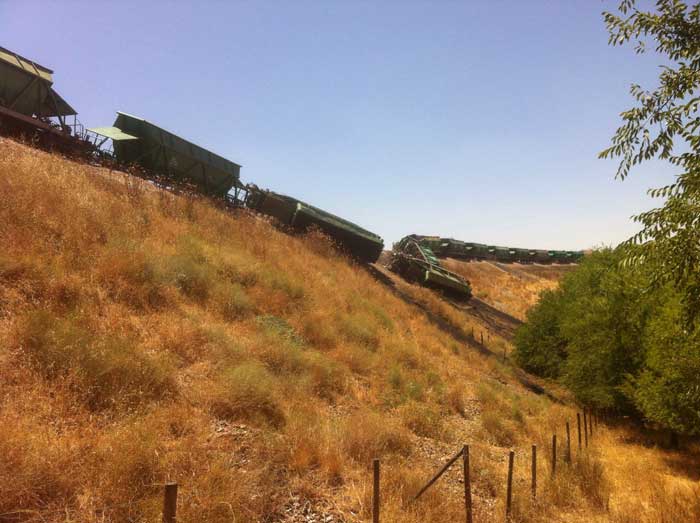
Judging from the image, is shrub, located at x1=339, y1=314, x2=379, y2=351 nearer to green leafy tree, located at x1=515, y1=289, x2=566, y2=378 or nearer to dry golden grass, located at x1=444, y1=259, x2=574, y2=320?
green leafy tree, located at x1=515, y1=289, x2=566, y2=378

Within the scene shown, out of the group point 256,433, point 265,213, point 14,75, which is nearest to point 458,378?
point 256,433

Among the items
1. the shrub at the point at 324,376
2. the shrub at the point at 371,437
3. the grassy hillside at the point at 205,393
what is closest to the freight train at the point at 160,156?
the grassy hillside at the point at 205,393

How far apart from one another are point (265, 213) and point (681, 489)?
862 inches

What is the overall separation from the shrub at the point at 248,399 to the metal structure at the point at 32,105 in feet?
48.0

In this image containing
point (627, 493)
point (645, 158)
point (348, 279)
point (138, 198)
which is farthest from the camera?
point (348, 279)

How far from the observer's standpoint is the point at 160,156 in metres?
19.2

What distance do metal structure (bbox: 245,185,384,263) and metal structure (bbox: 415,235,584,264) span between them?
690 inches

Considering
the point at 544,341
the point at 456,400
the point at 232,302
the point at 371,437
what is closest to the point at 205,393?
the point at 371,437

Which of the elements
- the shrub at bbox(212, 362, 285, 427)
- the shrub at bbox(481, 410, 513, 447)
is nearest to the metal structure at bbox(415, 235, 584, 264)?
the shrub at bbox(481, 410, 513, 447)

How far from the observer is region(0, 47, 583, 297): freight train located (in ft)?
52.2

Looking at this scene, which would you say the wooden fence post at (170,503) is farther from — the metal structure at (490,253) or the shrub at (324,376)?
the metal structure at (490,253)

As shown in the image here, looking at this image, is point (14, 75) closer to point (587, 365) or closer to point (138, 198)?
point (138, 198)

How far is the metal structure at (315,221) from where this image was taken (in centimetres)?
2372

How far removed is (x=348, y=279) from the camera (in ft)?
63.2
